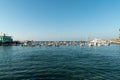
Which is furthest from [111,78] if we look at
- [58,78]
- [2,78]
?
[2,78]

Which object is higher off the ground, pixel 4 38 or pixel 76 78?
pixel 4 38

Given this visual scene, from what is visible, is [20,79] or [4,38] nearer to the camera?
[20,79]

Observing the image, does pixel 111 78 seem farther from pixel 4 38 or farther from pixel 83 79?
pixel 4 38

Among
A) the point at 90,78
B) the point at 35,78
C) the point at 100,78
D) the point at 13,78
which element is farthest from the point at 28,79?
the point at 100,78

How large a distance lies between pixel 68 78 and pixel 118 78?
8.15 metres

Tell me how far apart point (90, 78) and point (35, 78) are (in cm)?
902

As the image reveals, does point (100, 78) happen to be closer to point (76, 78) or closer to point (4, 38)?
point (76, 78)

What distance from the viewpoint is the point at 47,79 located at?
2044 cm

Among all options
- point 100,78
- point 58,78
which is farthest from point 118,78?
point 58,78

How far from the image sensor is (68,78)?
20828mm

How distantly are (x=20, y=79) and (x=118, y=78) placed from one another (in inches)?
628

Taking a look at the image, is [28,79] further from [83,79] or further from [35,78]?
[83,79]

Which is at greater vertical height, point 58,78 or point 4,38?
point 4,38

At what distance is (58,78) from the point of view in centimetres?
2080
